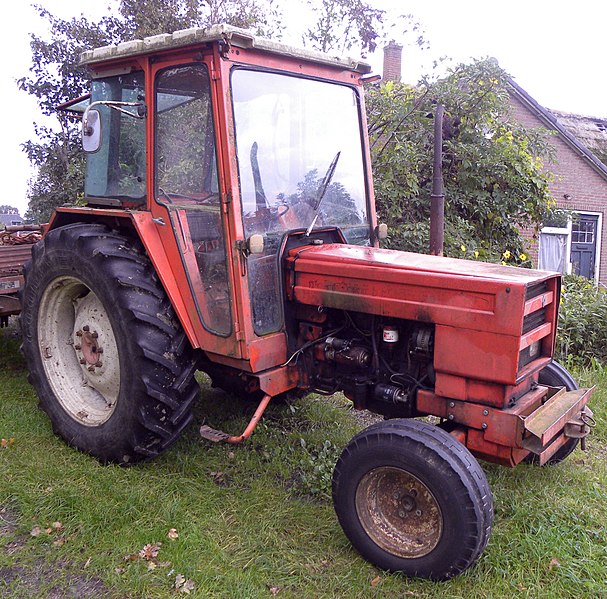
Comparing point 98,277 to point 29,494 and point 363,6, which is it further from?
point 363,6

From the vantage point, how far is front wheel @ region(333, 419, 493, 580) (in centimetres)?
245

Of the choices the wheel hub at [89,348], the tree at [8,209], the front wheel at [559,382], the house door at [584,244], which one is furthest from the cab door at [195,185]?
the tree at [8,209]

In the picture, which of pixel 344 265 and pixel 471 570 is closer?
pixel 471 570

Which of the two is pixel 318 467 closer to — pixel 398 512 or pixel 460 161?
pixel 398 512

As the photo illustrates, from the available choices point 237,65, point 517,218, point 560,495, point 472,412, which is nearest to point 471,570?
point 472,412

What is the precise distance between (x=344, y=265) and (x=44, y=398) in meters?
2.19

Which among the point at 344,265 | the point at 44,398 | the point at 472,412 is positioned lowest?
the point at 44,398

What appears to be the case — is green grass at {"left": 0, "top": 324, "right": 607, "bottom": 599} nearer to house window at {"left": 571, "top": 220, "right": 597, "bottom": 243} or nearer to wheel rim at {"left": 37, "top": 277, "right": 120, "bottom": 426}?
wheel rim at {"left": 37, "top": 277, "right": 120, "bottom": 426}

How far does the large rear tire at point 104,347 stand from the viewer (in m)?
3.20

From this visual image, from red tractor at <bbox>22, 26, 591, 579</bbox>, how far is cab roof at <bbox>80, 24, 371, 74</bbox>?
12mm

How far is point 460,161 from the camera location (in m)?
7.54

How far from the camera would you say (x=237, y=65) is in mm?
3023

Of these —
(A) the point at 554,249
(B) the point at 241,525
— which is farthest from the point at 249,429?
(A) the point at 554,249

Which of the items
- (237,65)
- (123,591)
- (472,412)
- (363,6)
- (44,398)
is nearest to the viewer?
(123,591)
